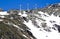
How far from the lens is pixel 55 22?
136250 millimetres

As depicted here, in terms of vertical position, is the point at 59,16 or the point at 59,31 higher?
the point at 59,16

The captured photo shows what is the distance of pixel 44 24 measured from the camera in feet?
410

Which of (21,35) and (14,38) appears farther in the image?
(21,35)

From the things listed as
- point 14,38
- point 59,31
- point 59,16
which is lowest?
point 14,38

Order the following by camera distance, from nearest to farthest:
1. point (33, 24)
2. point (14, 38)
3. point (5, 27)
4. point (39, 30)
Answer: point (14, 38) < point (5, 27) < point (39, 30) < point (33, 24)

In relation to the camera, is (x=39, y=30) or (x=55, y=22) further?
(x=55, y=22)

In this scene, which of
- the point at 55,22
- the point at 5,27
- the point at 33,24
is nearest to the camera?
the point at 5,27

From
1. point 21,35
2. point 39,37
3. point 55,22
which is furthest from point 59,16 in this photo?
point 21,35

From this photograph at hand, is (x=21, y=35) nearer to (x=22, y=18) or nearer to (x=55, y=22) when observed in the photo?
(x=22, y=18)

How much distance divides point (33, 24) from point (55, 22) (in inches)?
793

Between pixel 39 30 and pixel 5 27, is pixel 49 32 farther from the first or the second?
pixel 5 27

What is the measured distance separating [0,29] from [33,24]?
123 ft

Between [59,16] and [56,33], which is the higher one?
[59,16]

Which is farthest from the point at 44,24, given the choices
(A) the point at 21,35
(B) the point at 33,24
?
(A) the point at 21,35
